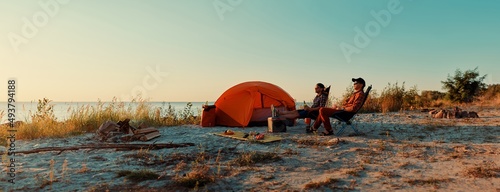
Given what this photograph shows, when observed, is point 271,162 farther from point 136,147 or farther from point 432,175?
point 136,147

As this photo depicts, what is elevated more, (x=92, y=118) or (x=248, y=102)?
(x=248, y=102)

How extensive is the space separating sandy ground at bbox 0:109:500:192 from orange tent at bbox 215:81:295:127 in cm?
277

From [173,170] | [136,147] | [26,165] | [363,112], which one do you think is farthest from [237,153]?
[363,112]

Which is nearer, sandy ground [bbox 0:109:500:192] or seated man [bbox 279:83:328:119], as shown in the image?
sandy ground [bbox 0:109:500:192]

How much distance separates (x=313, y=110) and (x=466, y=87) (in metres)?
18.2

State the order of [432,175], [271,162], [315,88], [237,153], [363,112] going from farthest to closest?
[363,112] < [315,88] < [237,153] < [271,162] < [432,175]

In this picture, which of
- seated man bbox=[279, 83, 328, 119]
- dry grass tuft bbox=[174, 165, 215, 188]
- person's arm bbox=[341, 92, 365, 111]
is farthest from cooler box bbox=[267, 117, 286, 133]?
dry grass tuft bbox=[174, 165, 215, 188]

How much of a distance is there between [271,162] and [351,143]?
2196 millimetres

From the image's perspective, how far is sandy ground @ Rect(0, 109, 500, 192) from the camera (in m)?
3.87

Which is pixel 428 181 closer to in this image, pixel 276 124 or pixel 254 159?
pixel 254 159

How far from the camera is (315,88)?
876cm

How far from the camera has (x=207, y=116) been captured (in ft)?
32.9

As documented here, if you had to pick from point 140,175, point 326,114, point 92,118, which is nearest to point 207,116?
point 92,118

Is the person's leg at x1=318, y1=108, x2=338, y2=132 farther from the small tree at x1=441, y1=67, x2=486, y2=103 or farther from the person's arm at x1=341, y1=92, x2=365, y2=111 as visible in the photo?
the small tree at x1=441, y1=67, x2=486, y2=103
